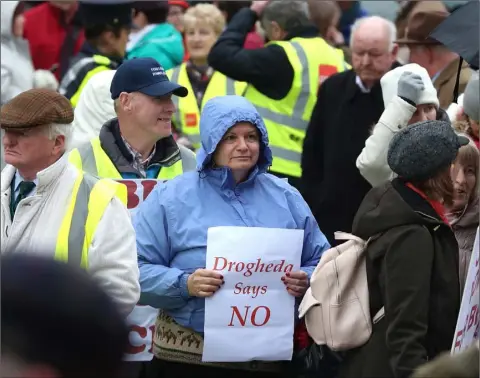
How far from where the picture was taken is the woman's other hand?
5.41 metres

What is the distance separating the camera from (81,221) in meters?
5.18

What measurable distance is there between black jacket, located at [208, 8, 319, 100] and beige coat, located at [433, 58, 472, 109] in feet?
3.05

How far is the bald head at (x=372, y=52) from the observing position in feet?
25.1

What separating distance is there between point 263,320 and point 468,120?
1.69 m

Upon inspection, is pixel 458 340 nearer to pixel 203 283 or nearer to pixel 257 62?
pixel 203 283

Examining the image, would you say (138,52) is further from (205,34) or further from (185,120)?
(185,120)

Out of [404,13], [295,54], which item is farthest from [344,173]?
[404,13]

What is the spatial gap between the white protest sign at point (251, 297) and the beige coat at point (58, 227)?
392mm

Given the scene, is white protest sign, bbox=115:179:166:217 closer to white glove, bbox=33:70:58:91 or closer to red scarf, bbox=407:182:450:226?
red scarf, bbox=407:182:450:226

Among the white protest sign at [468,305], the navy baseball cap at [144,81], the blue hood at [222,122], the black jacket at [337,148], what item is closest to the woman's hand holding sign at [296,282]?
the blue hood at [222,122]

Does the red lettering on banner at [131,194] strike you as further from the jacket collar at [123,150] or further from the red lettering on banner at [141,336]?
the red lettering on banner at [141,336]

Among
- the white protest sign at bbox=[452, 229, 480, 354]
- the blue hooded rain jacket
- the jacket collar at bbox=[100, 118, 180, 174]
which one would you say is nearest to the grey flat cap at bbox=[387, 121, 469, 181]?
the white protest sign at bbox=[452, 229, 480, 354]

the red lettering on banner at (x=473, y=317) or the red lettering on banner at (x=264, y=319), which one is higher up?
the red lettering on banner at (x=473, y=317)

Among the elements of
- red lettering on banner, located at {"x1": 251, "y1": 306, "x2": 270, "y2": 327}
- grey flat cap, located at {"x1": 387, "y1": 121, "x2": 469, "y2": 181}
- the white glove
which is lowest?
the white glove
